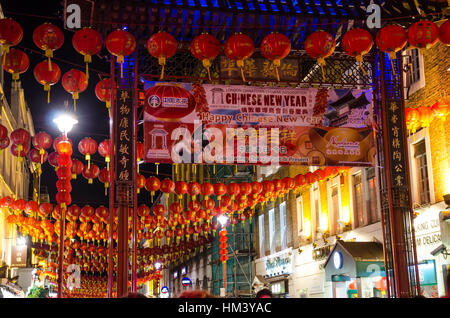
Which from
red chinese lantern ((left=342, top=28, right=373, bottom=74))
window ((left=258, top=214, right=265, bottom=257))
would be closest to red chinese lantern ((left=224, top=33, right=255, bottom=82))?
red chinese lantern ((left=342, top=28, right=373, bottom=74))

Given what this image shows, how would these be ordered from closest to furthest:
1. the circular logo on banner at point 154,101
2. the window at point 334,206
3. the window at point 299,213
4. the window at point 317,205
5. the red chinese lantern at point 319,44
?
the red chinese lantern at point 319,44, the circular logo on banner at point 154,101, the window at point 334,206, the window at point 317,205, the window at point 299,213

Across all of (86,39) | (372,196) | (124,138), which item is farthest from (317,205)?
(86,39)

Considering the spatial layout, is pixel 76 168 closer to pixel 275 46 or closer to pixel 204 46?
pixel 204 46

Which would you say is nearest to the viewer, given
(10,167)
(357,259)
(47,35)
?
(47,35)

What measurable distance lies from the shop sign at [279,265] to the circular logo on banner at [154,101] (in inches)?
708

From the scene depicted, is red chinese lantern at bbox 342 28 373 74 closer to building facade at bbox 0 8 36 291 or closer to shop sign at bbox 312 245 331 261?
shop sign at bbox 312 245 331 261

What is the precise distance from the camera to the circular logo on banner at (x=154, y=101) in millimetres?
13914

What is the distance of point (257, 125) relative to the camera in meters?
14.3

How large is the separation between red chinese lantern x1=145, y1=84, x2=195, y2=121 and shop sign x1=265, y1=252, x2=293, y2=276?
17.7 m

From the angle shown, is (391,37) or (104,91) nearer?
(391,37)

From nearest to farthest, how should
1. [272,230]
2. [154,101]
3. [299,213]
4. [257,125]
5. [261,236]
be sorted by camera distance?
[154,101] < [257,125] < [299,213] < [272,230] < [261,236]

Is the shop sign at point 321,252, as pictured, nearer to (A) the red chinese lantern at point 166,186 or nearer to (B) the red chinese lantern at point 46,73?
(A) the red chinese lantern at point 166,186

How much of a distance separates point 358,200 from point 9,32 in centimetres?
1519

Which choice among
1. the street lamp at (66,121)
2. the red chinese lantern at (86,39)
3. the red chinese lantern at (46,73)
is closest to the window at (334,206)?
the street lamp at (66,121)
